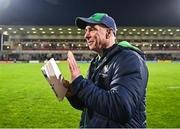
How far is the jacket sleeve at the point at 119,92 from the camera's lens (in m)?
3.03

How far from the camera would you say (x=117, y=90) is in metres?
3.06

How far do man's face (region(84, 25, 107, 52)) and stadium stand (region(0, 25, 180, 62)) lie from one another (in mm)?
89326

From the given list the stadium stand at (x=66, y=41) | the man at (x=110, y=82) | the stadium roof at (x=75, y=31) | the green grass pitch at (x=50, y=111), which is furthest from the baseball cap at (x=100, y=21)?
the stadium roof at (x=75, y=31)

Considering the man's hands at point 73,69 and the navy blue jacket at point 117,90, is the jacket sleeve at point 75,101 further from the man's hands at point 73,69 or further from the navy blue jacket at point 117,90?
the man's hands at point 73,69

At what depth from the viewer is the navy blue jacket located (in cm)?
305

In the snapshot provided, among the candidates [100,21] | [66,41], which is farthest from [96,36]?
[66,41]

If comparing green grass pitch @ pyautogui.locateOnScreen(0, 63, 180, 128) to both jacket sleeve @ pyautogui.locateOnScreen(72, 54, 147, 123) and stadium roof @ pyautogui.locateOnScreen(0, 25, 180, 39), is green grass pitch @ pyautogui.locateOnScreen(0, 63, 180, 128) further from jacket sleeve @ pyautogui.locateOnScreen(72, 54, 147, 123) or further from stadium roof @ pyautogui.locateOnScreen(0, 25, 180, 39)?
stadium roof @ pyautogui.locateOnScreen(0, 25, 180, 39)

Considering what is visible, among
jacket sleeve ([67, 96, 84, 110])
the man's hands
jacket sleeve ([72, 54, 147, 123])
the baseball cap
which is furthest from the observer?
jacket sleeve ([67, 96, 84, 110])

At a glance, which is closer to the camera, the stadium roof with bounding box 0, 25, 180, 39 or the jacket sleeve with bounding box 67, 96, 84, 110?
the jacket sleeve with bounding box 67, 96, 84, 110

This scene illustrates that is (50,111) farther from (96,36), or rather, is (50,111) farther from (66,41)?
(66,41)

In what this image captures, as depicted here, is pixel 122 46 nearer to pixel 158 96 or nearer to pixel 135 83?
pixel 135 83

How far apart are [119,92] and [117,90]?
30 mm

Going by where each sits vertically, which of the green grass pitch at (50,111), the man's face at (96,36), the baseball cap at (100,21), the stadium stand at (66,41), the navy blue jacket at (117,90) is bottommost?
the stadium stand at (66,41)

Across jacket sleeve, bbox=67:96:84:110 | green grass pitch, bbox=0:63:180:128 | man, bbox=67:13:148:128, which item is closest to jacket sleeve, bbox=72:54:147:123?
man, bbox=67:13:148:128
